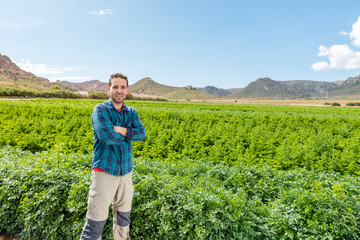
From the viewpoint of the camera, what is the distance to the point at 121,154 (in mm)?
2826

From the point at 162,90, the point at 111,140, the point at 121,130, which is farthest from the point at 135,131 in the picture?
the point at 162,90

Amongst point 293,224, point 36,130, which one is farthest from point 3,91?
point 293,224

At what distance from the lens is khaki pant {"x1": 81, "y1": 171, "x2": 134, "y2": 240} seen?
2674mm

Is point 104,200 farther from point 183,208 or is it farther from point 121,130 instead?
point 183,208

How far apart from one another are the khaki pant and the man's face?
1.06 m

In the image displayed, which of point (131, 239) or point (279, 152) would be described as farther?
point (279, 152)

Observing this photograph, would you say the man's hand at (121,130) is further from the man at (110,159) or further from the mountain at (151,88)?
the mountain at (151,88)

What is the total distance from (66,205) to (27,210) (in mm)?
719

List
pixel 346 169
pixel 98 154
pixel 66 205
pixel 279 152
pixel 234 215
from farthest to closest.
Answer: pixel 279 152
pixel 346 169
pixel 66 205
pixel 234 215
pixel 98 154

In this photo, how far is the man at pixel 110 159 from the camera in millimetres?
2664

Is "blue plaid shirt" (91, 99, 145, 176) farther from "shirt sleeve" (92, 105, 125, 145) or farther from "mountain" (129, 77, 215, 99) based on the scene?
"mountain" (129, 77, 215, 99)

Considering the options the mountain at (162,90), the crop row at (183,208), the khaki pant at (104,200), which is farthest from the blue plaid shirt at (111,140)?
the mountain at (162,90)

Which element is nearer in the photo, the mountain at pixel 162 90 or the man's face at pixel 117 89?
the man's face at pixel 117 89

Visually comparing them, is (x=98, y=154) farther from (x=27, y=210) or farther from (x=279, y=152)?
(x=279, y=152)
